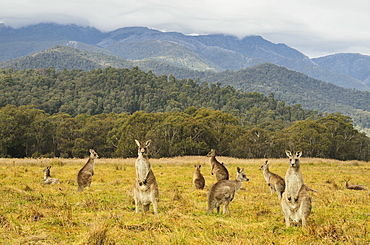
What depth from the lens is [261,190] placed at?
17312 mm

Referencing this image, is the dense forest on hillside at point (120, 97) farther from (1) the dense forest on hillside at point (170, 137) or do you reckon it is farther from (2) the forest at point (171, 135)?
(1) the dense forest on hillside at point (170, 137)

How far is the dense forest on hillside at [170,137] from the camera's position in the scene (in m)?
76.8

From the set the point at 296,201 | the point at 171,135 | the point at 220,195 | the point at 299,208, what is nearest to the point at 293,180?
the point at 296,201

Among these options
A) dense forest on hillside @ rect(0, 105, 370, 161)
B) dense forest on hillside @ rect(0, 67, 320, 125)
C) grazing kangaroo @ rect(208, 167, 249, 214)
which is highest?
dense forest on hillside @ rect(0, 67, 320, 125)

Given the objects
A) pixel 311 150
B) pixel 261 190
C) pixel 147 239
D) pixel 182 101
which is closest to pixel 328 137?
pixel 311 150

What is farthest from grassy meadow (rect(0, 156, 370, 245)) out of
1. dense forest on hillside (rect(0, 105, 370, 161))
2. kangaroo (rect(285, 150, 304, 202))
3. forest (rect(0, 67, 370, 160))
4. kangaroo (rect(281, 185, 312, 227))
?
forest (rect(0, 67, 370, 160))

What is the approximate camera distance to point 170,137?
7862 centimetres

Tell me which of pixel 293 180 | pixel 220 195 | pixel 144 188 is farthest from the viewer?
pixel 220 195

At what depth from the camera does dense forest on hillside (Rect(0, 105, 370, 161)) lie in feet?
252

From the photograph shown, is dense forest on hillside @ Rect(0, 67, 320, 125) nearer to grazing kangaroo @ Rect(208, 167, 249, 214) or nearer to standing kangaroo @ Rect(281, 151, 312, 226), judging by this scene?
grazing kangaroo @ Rect(208, 167, 249, 214)

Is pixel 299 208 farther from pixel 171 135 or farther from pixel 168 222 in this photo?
pixel 171 135

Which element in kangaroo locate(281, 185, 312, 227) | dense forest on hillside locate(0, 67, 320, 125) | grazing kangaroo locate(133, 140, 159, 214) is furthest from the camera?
dense forest on hillside locate(0, 67, 320, 125)

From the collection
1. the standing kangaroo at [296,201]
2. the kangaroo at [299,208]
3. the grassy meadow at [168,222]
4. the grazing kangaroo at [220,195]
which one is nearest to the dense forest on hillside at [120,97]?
the grassy meadow at [168,222]

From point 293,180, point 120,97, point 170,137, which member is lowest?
point 170,137
